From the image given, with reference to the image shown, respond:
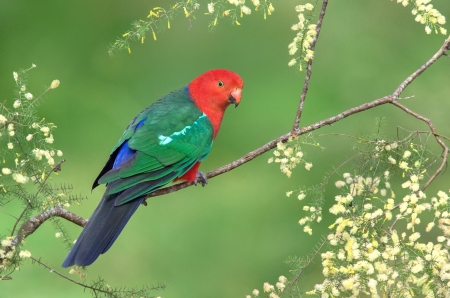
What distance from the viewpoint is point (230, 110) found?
132 inches

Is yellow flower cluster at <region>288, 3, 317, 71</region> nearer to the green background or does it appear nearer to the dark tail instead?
the dark tail

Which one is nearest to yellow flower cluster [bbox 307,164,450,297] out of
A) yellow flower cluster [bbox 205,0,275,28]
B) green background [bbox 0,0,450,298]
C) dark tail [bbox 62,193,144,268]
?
yellow flower cluster [bbox 205,0,275,28]

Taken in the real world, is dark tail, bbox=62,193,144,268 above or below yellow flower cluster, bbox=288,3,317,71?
below

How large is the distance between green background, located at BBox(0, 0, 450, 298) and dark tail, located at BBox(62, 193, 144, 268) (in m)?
1.15

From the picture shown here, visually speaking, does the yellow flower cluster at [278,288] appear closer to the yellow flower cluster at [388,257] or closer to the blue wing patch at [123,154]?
the yellow flower cluster at [388,257]

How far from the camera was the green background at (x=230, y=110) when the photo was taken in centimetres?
292

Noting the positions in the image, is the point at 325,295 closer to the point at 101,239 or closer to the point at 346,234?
the point at 346,234

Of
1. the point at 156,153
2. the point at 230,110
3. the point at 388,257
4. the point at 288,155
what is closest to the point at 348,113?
the point at 288,155

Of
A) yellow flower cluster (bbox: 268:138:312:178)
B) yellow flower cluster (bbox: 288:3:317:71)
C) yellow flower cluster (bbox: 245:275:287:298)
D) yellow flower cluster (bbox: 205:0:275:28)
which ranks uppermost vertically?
yellow flower cluster (bbox: 205:0:275:28)

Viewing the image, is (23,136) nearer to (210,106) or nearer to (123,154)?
(123,154)

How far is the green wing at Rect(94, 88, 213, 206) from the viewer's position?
5.83ft

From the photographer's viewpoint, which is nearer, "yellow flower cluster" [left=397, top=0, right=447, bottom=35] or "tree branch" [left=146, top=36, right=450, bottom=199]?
"yellow flower cluster" [left=397, top=0, right=447, bottom=35]

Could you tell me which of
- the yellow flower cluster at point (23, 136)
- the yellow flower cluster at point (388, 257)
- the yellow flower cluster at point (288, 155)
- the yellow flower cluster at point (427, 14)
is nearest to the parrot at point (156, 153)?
the yellow flower cluster at point (23, 136)

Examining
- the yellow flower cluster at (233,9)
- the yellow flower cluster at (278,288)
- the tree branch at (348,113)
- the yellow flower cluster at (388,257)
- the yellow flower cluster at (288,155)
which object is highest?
the yellow flower cluster at (233,9)
